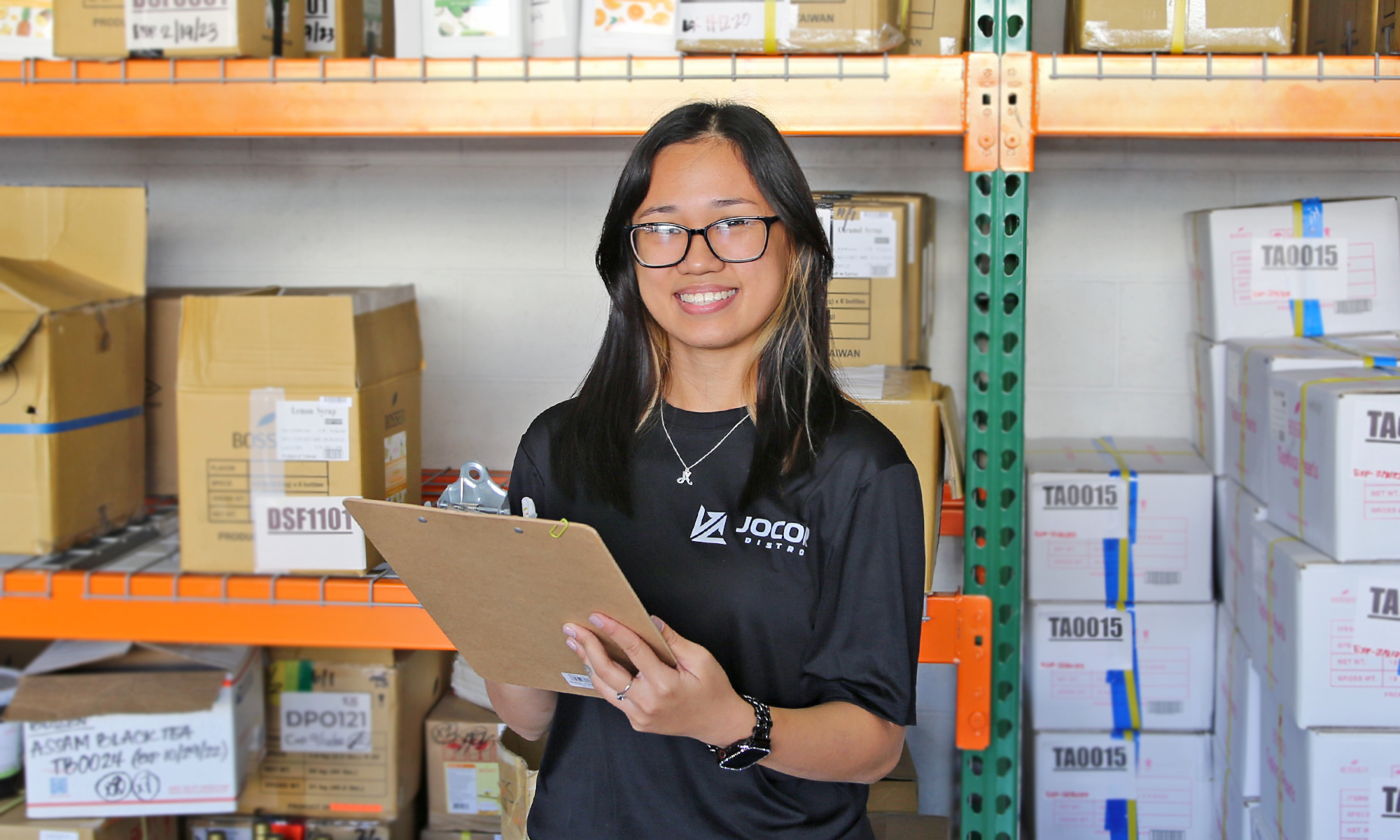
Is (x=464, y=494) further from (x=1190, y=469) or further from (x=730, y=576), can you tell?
(x=1190, y=469)

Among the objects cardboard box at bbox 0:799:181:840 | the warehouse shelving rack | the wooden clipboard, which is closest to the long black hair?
the wooden clipboard

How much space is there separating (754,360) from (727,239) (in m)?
0.13

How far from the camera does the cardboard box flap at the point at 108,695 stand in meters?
1.47

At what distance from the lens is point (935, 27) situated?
4.43 ft

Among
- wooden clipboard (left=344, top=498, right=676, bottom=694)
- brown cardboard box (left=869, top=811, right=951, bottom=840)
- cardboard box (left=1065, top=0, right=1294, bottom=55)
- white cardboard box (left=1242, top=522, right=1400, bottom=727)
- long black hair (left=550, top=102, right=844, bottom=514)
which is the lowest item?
brown cardboard box (left=869, top=811, right=951, bottom=840)

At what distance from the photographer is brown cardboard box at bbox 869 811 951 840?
60.9 inches

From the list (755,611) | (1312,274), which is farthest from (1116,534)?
(755,611)

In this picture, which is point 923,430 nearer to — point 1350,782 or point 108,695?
point 1350,782

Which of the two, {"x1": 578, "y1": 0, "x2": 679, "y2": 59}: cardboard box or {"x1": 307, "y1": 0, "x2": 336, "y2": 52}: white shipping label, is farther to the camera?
{"x1": 307, "y1": 0, "x2": 336, "y2": 52}: white shipping label

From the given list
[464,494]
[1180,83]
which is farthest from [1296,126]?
[464,494]

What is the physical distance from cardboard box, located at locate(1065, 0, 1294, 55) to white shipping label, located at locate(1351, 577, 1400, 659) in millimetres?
667

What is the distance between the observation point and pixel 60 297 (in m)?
1.40

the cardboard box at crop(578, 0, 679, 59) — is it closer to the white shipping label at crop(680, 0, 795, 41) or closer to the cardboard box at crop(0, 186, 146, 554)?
the white shipping label at crop(680, 0, 795, 41)

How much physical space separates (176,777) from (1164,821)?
4.95 feet
